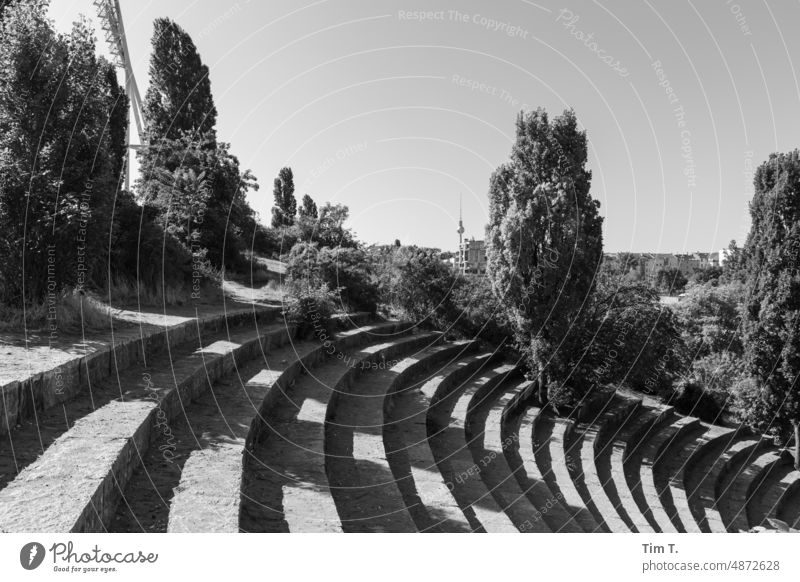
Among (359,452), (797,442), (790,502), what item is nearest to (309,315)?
(359,452)

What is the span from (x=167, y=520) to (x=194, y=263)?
1001 centimetres

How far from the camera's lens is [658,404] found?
16.2 metres

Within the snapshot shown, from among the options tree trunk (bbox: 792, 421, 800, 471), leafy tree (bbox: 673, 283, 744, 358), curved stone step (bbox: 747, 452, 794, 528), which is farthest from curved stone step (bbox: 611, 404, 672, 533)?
leafy tree (bbox: 673, 283, 744, 358)

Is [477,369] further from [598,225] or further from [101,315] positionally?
[101,315]

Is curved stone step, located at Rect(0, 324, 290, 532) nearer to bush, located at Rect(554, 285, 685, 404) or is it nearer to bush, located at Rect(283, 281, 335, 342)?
bush, located at Rect(283, 281, 335, 342)

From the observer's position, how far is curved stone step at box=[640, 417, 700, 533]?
952 centimetres

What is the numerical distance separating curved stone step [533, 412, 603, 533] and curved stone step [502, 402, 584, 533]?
180 mm

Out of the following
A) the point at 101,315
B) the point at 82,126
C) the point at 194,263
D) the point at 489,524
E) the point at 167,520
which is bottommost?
the point at 489,524

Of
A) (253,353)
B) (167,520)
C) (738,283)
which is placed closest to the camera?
(167,520)

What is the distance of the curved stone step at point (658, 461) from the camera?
9523 millimetres

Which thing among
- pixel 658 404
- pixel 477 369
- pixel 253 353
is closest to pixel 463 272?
pixel 477 369

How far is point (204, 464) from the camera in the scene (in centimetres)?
441

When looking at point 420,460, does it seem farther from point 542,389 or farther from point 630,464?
point 630,464

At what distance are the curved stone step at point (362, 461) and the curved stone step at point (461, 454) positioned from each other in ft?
4.01
